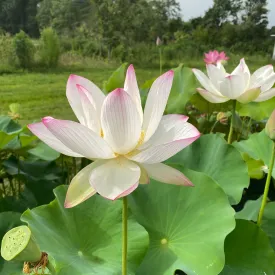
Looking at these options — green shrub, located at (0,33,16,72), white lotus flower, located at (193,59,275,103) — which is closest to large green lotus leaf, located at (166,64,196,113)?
white lotus flower, located at (193,59,275,103)

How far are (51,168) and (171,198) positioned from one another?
0.54 metres

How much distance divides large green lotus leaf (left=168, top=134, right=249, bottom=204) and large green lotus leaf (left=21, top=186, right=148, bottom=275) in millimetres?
192

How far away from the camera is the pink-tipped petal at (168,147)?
326 mm

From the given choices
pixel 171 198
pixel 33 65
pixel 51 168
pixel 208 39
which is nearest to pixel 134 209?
pixel 171 198

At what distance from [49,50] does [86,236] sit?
5.12m

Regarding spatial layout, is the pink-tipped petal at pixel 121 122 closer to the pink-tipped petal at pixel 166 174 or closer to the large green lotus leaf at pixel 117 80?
the pink-tipped petal at pixel 166 174

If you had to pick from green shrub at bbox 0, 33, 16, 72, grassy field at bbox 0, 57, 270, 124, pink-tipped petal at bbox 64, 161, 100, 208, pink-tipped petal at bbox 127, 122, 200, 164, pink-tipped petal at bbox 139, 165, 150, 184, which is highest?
pink-tipped petal at bbox 127, 122, 200, 164

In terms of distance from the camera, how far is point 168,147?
33 centimetres

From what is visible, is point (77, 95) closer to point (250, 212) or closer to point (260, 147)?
point (250, 212)

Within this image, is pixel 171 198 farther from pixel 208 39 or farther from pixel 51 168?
pixel 208 39

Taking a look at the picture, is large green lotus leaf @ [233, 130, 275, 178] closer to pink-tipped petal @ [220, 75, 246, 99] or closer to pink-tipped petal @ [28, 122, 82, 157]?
pink-tipped petal @ [220, 75, 246, 99]

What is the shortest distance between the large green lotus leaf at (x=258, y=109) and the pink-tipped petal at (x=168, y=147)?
771 millimetres

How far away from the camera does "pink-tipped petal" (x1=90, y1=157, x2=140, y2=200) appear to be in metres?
0.33

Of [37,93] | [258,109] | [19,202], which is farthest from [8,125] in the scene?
[37,93]
